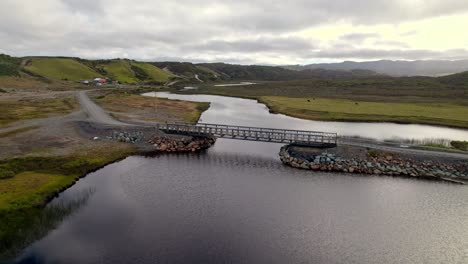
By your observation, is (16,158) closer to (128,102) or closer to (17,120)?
(17,120)

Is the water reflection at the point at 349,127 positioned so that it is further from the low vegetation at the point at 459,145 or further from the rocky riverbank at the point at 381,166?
the rocky riverbank at the point at 381,166

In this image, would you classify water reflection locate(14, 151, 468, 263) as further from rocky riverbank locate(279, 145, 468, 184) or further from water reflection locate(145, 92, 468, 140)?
water reflection locate(145, 92, 468, 140)

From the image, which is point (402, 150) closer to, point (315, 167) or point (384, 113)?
point (315, 167)

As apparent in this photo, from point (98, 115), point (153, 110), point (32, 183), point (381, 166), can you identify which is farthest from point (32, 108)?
point (381, 166)

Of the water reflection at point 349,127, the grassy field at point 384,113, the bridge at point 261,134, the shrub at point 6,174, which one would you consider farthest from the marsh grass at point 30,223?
the grassy field at point 384,113

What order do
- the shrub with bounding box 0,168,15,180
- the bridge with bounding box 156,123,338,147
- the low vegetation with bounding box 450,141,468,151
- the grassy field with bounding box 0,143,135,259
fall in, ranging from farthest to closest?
the low vegetation with bounding box 450,141,468,151 → the bridge with bounding box 156,123,338,147 → the shrub with bounding box 0,168,15,180 → the grassy field with bounding box 0,143,135,259

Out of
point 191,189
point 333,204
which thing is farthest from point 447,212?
point 191,189

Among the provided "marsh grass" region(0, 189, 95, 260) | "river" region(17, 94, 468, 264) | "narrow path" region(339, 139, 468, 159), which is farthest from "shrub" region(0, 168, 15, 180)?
"narrow path" region(339, 139, 468, 159)

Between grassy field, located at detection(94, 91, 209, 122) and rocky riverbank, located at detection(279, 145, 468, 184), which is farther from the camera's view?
grassy field, located at detection(94, 91, 209, 122)
